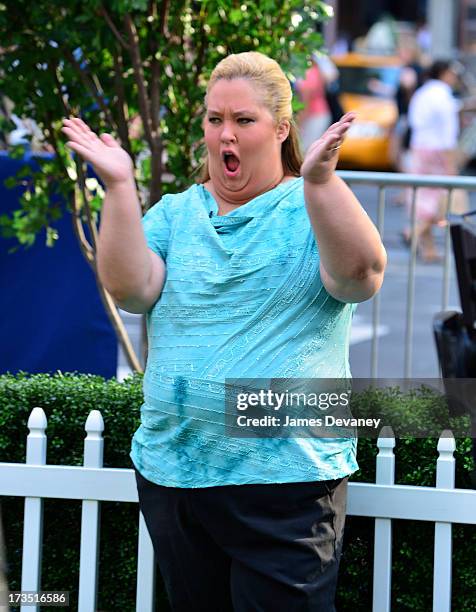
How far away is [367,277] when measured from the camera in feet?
8.92

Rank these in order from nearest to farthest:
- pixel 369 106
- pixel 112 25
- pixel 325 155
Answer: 1. pixel 325 155
2. pixel 112 25
3. pixel 369 106

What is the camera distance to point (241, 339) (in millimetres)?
2822

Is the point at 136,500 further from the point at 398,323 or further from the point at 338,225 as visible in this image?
the point at 398,323

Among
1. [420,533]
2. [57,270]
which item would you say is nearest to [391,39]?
[57,270]

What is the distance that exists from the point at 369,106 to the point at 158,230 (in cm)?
1869

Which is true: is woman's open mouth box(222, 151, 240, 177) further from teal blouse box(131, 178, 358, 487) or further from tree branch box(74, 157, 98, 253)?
tree branch box(74, 157, 98, 253)

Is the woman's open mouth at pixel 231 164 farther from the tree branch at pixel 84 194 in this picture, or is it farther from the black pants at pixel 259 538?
the tree branch at pixel 84 194

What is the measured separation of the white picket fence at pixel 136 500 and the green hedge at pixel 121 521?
9 centimetres

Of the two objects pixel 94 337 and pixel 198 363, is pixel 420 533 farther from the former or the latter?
pixel 94 337

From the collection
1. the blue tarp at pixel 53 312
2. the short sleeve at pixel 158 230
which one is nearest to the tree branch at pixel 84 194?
the blue tarp at pixel 53 312

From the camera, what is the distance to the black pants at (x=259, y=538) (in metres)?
2.80

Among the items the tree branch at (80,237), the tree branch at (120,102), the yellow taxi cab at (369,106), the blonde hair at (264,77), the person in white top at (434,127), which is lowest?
the blonde hair at (264,77)

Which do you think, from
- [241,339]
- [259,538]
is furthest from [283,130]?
[259,538]

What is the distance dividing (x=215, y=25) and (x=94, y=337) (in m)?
1.91
